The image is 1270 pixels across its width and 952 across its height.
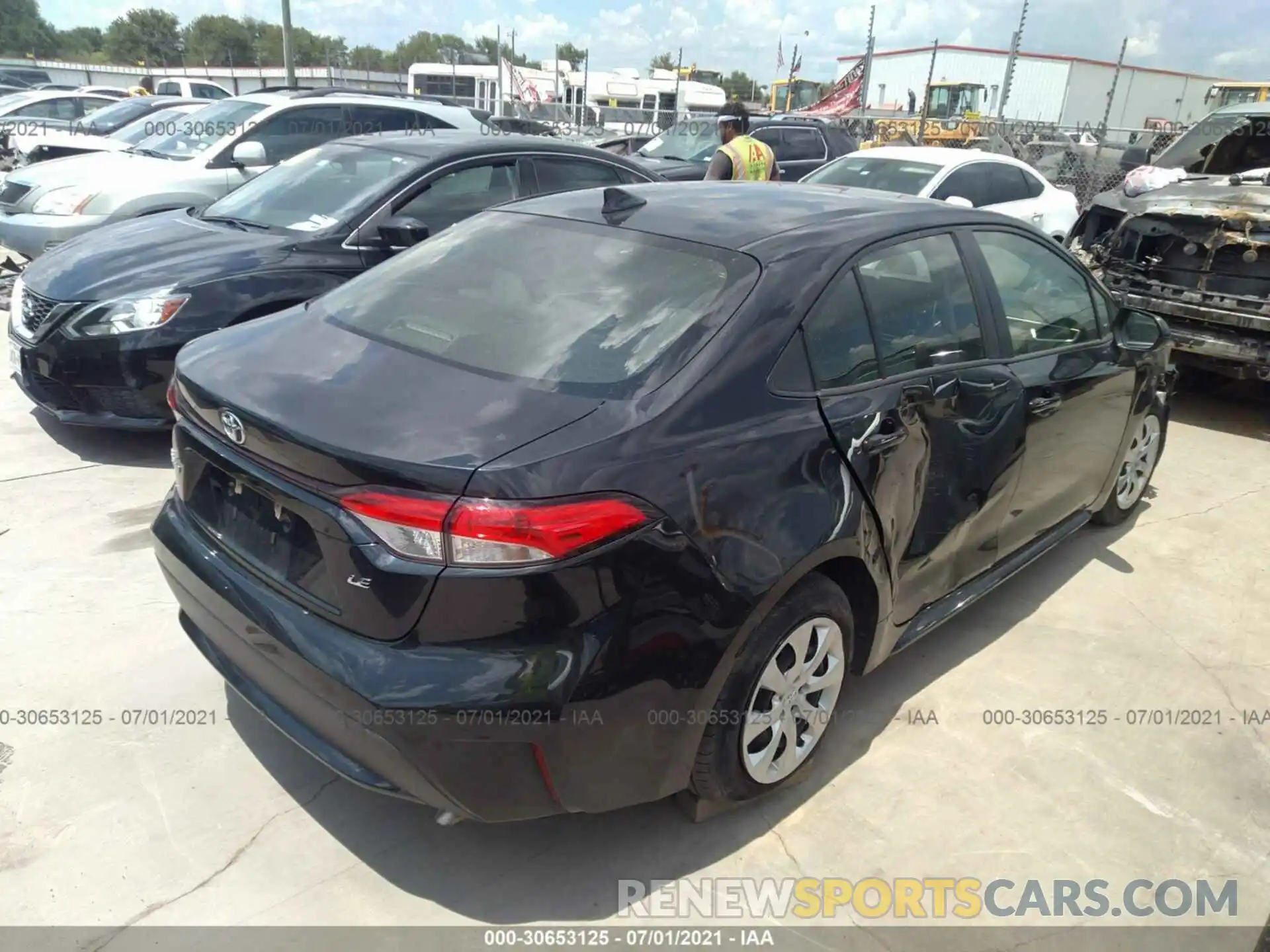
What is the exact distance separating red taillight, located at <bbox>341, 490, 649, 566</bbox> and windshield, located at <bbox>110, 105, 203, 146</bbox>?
29.0ft

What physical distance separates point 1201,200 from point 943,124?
16.5 metres

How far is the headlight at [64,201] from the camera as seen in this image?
24.5 feet

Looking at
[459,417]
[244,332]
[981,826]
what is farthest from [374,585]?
[981,826]

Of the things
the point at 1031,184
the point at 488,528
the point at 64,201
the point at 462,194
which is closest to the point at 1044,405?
the point at 488,528

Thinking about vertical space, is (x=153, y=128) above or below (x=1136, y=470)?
above

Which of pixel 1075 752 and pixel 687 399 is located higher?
pixel 687 399

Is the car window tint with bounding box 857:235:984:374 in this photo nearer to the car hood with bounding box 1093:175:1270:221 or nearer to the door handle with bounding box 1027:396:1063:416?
the door handle with bounding box 1027:396:1063:416

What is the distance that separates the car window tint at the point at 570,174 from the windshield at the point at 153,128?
5.26 metres

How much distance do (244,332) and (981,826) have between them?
8.84ft

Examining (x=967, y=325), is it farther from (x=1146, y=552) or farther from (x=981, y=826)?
(x=1146, y=552)

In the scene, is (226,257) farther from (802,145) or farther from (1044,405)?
(802,145)

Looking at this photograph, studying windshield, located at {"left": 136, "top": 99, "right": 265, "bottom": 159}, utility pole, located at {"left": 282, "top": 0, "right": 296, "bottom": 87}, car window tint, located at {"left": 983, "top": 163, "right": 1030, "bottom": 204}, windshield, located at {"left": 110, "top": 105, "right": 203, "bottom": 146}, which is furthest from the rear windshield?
utility pole, located at {"left": 282, "top": 0, "right": 296, "bottom": 87}

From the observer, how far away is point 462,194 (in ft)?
17.9

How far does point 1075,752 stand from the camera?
3.12 metres
